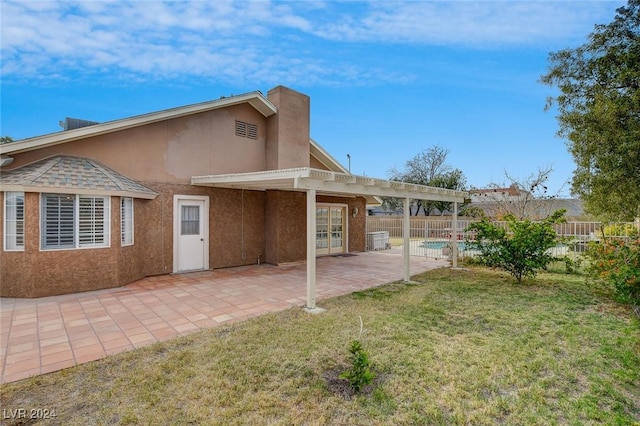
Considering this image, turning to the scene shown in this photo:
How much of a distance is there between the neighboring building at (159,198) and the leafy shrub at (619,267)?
6233 millimetres

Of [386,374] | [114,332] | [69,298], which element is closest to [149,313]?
[114,332]

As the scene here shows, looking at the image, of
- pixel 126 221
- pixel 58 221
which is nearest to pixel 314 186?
pixel 126 221

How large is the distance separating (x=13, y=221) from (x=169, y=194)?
362 centimetres

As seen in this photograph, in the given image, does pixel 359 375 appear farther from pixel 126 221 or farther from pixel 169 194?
pixel 169 194

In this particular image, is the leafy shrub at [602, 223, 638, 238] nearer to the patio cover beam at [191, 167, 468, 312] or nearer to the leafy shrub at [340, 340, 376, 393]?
the patio cover beam at [191, 167, 468, 312]

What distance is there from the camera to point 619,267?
273 inches

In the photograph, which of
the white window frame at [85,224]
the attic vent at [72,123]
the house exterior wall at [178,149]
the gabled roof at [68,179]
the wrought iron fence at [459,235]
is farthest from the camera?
the wrought iron fence at [459,235]

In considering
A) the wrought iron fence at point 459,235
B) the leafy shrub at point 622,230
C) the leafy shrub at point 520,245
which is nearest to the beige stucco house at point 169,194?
the leafy shrub at point 520,245

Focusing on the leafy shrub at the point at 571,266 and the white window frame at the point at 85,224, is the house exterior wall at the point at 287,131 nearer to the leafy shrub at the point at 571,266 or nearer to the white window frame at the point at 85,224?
the white window frame at the point at 85,224

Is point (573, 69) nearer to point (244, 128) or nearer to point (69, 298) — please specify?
point (244, 128)

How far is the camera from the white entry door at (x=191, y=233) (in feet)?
33.3

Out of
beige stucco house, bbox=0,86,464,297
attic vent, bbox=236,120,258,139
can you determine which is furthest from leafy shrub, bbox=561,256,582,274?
attic vent, bbox=236,120,258,139

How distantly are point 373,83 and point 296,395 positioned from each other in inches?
663

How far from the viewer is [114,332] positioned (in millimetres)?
5250
